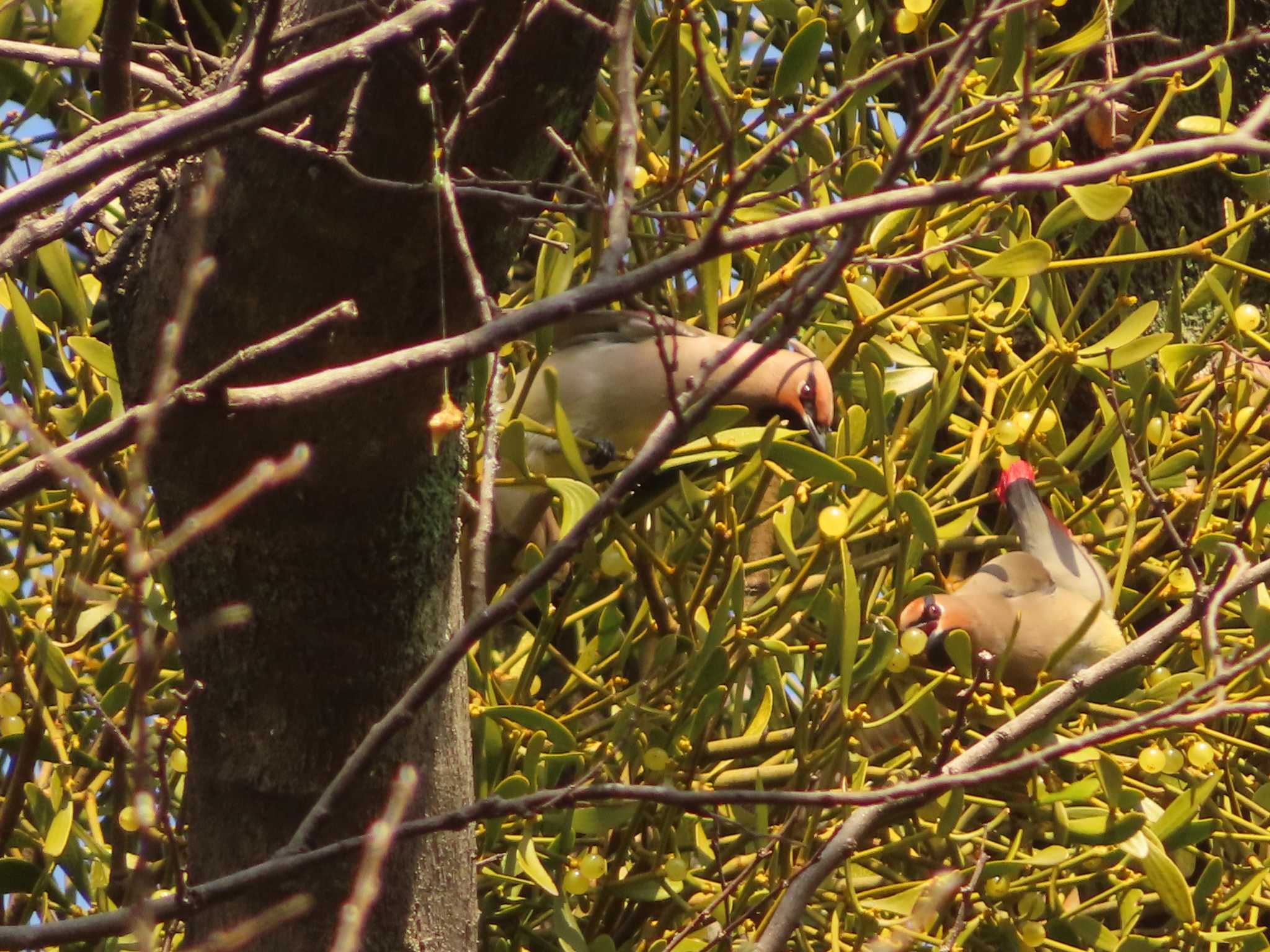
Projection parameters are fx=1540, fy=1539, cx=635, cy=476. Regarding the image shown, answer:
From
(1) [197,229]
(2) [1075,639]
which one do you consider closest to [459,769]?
(2) [1075,639]

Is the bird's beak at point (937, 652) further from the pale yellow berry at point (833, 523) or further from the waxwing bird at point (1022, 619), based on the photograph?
the pale yellow berry at point (833, 523)

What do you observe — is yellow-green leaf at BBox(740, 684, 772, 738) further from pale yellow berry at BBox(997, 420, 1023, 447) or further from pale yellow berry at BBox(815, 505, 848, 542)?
pale yellow berry at BBox(997, 420, 1023, 447)

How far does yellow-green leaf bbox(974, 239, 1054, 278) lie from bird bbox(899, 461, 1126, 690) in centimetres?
30

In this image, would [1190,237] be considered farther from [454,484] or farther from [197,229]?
[197,229]

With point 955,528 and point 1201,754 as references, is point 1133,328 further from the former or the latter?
point 1201,754

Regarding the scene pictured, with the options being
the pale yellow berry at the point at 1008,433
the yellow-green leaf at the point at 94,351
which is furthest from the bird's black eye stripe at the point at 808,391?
the yellow-green leaf at the point at 94,351

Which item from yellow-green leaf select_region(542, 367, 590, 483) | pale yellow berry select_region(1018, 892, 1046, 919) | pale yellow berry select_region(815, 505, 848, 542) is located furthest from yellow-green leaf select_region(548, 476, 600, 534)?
pale yellow berry select_region(1018, 892, 1046, 919)

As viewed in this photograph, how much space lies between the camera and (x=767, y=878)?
1.59 metres

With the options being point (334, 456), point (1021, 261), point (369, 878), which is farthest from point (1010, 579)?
point (369, 878)

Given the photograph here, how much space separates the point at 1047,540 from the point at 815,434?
0.96 feet

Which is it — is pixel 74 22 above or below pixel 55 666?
above

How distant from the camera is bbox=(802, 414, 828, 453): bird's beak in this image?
1.80 m

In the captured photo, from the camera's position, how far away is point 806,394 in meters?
1.81

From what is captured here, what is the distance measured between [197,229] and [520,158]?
18.8 inches
